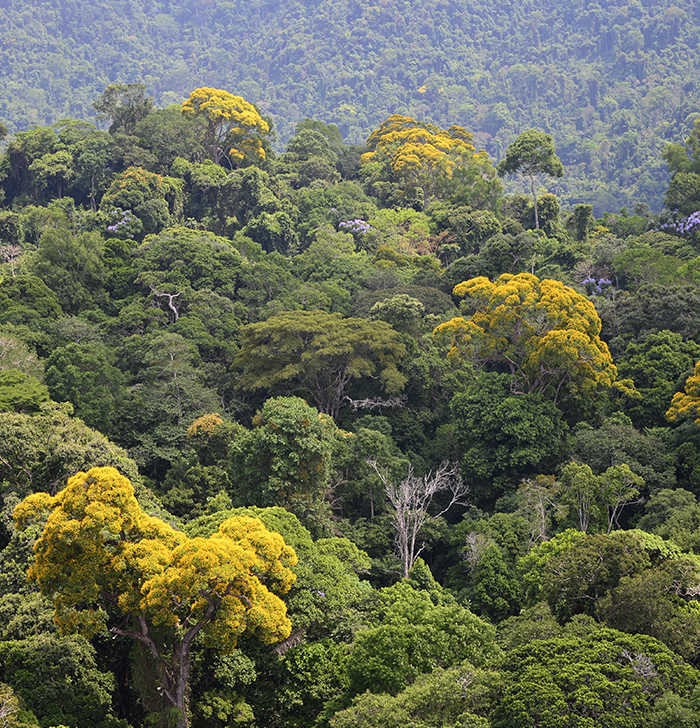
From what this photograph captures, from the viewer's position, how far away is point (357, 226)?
4319 centimetres

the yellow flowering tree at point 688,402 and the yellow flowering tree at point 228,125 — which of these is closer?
the yellow flowering tree at point 688,402

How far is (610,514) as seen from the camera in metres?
23.3

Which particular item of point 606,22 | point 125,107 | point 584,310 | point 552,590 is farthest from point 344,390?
point 606,22

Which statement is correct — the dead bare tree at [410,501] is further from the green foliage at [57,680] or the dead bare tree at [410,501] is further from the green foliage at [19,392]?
the green foliage at [19,392]

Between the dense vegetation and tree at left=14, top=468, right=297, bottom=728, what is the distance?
0.05m

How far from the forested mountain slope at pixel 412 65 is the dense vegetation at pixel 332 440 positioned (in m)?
42.2

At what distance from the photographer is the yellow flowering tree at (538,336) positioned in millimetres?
26344

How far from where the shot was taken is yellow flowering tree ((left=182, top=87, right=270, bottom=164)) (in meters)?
49.1

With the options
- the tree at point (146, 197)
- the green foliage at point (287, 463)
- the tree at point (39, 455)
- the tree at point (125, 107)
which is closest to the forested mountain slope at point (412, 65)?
the tree at point (125, 107)

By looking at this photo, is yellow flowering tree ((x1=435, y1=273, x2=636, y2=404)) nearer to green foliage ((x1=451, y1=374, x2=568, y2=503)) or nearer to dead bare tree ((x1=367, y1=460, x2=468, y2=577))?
green foliage ((x1=451, y1=374, x2=568, y2=503))

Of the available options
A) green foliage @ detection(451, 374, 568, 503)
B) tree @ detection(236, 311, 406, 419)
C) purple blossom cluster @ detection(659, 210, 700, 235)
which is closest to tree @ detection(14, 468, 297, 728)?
green foliage @ detection(451, 374, 568, 503)

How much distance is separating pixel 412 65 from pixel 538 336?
9203 cm

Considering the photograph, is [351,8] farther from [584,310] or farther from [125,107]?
[584,310]

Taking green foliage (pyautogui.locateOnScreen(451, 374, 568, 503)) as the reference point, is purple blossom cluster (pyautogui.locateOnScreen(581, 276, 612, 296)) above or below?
above
